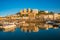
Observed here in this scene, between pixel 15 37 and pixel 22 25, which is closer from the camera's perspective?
pixel 15 37

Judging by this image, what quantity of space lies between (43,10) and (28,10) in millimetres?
377

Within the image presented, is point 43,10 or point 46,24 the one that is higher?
point 43,10

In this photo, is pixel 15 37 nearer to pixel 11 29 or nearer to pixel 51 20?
pixel 11 29

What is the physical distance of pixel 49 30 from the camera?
14.9ft

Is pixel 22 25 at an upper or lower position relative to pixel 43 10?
lower

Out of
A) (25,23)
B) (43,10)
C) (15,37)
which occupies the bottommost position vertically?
(15,37)

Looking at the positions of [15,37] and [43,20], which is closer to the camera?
[15,37]

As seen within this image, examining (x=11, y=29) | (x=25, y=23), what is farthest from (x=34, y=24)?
(x=11, y=29)

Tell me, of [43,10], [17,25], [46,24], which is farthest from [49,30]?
[17,25]

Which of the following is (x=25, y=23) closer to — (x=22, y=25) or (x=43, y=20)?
(x=22, y=25)

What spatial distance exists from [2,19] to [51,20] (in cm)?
125

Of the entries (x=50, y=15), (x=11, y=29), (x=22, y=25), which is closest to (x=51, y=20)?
(x=50, y=15)

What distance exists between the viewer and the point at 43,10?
456cm

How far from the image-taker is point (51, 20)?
467 centimetres
